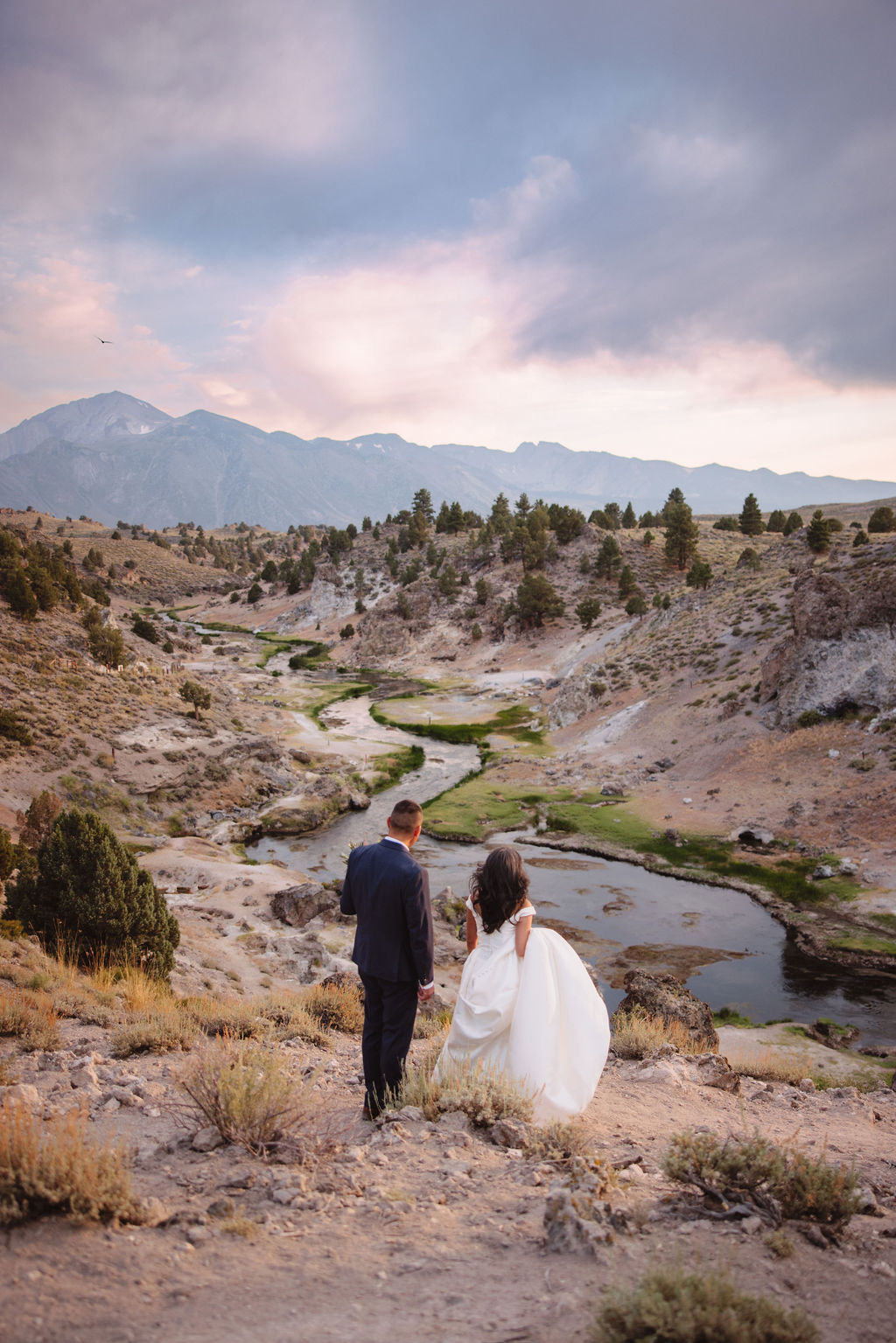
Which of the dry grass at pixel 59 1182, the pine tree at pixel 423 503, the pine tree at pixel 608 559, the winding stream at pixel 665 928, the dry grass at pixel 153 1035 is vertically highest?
the pine tree at pixel 423 503

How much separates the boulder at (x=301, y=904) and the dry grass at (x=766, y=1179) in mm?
15871

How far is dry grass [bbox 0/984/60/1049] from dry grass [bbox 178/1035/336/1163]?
2763mm

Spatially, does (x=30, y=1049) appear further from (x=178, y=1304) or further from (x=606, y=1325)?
(x=606, y=1325)

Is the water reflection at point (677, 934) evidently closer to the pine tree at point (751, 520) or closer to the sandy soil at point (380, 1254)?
the sandy soil at point (380, 1254)

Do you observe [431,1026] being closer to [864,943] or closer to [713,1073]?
[713,1073]

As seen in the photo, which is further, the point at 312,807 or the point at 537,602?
the point at 537,602

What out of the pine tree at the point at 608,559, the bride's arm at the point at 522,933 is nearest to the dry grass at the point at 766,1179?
the bride's arm at the point at 522,933

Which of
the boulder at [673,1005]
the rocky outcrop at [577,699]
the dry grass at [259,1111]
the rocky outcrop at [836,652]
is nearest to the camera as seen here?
the dry grass at [259,1111]

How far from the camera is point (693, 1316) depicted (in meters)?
2.74

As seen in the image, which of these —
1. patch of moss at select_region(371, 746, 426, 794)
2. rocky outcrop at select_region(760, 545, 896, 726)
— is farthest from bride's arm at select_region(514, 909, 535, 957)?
patch of moss at select_region(371, 746, 426, 794)

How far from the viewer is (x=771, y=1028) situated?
13953 millimetres

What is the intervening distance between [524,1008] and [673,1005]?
251 inches

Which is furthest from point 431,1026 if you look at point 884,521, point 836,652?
point 884,521

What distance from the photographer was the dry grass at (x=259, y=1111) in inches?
183
